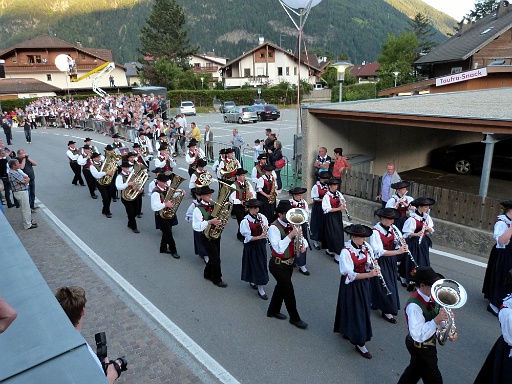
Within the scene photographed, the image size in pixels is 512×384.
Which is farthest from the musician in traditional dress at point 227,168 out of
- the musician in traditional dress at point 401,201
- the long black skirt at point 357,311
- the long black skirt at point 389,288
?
the long black skirt at point 357,311

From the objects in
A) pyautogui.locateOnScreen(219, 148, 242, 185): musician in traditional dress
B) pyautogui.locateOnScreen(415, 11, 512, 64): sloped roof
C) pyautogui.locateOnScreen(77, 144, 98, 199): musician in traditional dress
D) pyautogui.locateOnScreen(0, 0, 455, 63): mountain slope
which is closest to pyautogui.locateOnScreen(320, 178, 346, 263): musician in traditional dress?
pyautogui.locateOnScreen(219, 148, 242, 185): musician in traditional dress

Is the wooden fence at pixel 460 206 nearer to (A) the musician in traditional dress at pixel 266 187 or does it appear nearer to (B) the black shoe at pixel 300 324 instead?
(A) the musician in traditional dress at pixel 266 187

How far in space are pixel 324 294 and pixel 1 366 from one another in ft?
17.2

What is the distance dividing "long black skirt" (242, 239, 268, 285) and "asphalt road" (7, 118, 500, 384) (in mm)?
361

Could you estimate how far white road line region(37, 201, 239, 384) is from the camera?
505 cm

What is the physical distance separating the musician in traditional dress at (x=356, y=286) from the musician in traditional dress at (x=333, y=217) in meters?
2.78

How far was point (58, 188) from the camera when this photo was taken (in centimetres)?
1460

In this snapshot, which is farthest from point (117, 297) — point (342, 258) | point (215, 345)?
point (342, 258)

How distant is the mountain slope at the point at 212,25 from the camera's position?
157 m

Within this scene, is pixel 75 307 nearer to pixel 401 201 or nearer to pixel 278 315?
pixel 278 315

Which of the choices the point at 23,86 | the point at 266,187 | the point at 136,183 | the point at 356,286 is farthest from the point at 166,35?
the point at 356,286

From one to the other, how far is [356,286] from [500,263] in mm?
2582

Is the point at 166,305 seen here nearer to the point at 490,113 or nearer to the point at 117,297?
the point at 117,297

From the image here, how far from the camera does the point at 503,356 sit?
389cm
